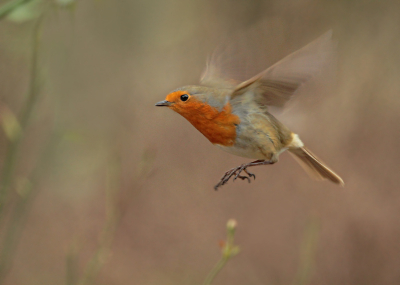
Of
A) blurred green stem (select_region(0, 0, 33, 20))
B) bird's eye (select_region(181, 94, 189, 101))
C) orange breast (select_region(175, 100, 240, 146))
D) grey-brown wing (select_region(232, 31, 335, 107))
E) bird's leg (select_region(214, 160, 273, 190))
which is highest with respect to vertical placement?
blurred green stem (select_region(0, 0, 33, 20))

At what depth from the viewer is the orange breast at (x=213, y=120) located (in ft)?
7.53

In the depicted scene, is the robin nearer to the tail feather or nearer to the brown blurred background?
the tail feather

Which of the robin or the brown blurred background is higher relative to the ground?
the robin

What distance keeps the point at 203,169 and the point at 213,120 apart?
4829 mm

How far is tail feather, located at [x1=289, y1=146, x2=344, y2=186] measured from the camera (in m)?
2.87

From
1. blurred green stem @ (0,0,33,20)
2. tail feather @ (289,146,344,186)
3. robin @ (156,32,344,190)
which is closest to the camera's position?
blurred green stem @ (0,0,33,20)

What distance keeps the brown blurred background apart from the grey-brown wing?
306 centimetres

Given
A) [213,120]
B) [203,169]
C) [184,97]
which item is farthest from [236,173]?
[203,169]

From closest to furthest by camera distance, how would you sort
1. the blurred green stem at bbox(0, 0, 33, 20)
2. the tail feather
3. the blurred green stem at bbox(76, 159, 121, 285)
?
the blurred green stem at bbox(0, 0, 33, 20) → the blurred green stem at bbox(76, 159, 121, 285) → the tail feather

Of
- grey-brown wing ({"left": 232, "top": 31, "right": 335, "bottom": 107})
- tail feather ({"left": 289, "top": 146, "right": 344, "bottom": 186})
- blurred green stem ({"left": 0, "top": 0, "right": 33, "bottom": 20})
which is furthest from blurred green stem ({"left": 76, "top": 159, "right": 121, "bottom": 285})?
tail feather ({"left": 289, "top": 146, "right": 344, "bottom": 186})

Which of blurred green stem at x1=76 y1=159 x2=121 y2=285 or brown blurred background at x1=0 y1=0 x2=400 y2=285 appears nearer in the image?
blurred green stem at x1=76 y1=159 x2=121 y2=285

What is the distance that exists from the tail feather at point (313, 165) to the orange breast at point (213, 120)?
0.76 meters

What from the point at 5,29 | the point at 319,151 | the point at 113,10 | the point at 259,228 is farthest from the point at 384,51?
the point at 5,29

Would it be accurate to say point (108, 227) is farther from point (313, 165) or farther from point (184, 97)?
point (313, 165)
